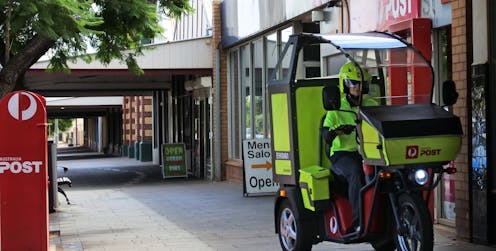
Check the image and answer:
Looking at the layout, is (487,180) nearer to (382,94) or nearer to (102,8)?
(382,94)

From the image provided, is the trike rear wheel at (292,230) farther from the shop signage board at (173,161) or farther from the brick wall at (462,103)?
the shop signage board at (173,161)

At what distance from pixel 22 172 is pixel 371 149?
3.87 metres

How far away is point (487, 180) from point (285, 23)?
24.1ft

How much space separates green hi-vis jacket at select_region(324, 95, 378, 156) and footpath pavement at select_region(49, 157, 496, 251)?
73.7 inches

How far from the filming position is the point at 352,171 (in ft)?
20.8

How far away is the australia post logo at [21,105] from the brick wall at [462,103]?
4644mm

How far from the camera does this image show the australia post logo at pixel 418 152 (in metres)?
5.65

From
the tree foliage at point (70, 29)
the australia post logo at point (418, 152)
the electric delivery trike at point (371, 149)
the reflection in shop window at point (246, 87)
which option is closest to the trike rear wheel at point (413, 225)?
the electric delivery trike at point (371, 149)

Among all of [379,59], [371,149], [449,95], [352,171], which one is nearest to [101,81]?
[379,59]

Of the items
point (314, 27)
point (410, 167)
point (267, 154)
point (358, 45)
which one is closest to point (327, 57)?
point (314, 27)

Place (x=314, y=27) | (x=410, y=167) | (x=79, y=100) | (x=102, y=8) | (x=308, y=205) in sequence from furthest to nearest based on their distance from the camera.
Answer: (x=79, y=100) < (x=314, y=27) < (x=102, y=8) < (x=308, y=205) < (x=410, y=167)

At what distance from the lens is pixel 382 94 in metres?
7.56

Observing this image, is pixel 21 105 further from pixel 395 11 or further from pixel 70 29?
pixel 395 11

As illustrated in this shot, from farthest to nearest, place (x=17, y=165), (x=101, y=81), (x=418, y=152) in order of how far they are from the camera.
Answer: (x=101, y=81), (x=17, y=165), (x=418, y=152)
